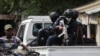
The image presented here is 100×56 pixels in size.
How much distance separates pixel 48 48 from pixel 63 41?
1.96 meters

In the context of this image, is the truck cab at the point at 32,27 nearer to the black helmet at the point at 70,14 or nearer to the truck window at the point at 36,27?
the truck window at the point at 36,27

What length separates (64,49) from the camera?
792 centimetres

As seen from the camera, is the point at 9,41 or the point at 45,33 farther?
the point at 45,33

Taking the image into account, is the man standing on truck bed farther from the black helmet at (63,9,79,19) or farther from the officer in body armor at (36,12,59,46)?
the officer in body armor at (36,12,59,46)

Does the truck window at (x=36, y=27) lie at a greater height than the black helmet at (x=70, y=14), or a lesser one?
lesser

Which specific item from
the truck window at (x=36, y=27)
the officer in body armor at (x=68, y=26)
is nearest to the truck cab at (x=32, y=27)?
the truck window at (x=36, y=27)

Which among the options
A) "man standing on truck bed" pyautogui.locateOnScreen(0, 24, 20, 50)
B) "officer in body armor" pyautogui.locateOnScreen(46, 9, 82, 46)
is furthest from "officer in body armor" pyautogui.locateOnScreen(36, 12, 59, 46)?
"man standing on truck bed" pyautogui.locateOnScreen(0, 24, 20, 50)

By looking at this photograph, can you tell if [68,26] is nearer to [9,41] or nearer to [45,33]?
[45,33]

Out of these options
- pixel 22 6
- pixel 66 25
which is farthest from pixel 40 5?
pixel 66 25

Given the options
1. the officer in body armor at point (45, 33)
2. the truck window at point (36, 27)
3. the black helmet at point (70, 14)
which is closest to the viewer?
the black helmet at point (70, 14)

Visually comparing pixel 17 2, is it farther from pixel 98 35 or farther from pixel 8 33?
pixel 8 33

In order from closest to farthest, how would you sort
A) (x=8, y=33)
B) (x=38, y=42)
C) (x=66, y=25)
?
(x=8, y=33) < (x=66, y=25) < (x=38, y=42)

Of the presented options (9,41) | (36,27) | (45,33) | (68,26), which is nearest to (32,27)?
(36,27)

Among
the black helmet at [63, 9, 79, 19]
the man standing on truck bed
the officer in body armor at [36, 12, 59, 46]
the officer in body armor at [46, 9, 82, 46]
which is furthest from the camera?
the officer in body armor at [36, 12, 59, 46]
